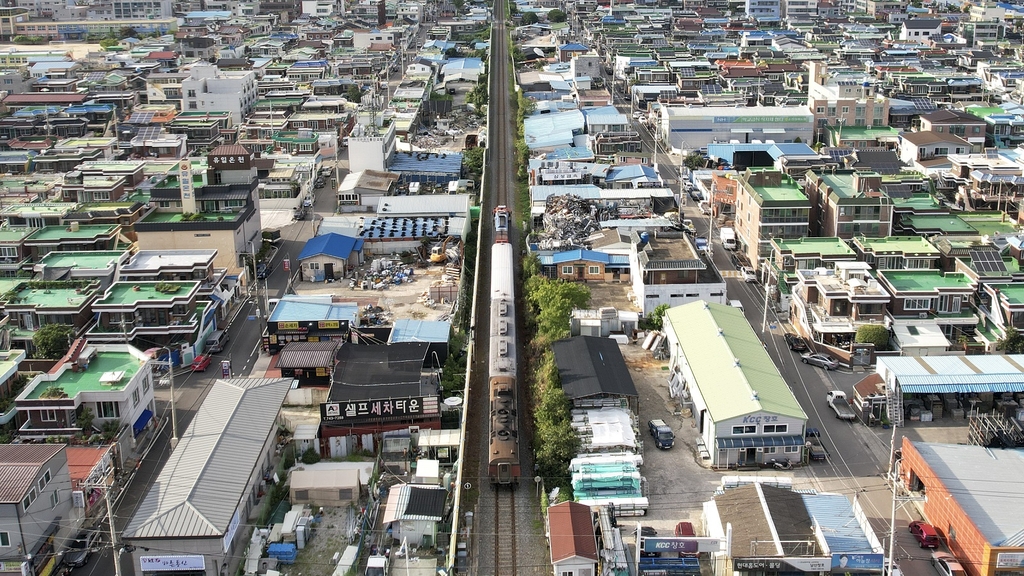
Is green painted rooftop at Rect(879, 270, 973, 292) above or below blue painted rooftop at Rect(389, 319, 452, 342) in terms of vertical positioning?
above

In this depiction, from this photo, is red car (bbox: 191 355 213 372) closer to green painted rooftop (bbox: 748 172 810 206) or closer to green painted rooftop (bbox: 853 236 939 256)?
green painted rooftop (bbox: 748 172 810 206)

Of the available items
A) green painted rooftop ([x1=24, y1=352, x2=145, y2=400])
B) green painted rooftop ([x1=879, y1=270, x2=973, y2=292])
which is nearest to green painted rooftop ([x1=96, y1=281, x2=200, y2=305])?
green painted rooftop ([x1=24, y1=352, x2=145, y2=400])

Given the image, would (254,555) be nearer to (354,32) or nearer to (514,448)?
(514,448)

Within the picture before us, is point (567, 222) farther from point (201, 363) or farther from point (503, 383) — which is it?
point (201, 363)

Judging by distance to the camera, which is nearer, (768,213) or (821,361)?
(821,361)

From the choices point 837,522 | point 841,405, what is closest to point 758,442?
point 837,522

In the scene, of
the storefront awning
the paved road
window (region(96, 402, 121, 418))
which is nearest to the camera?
the paved road
